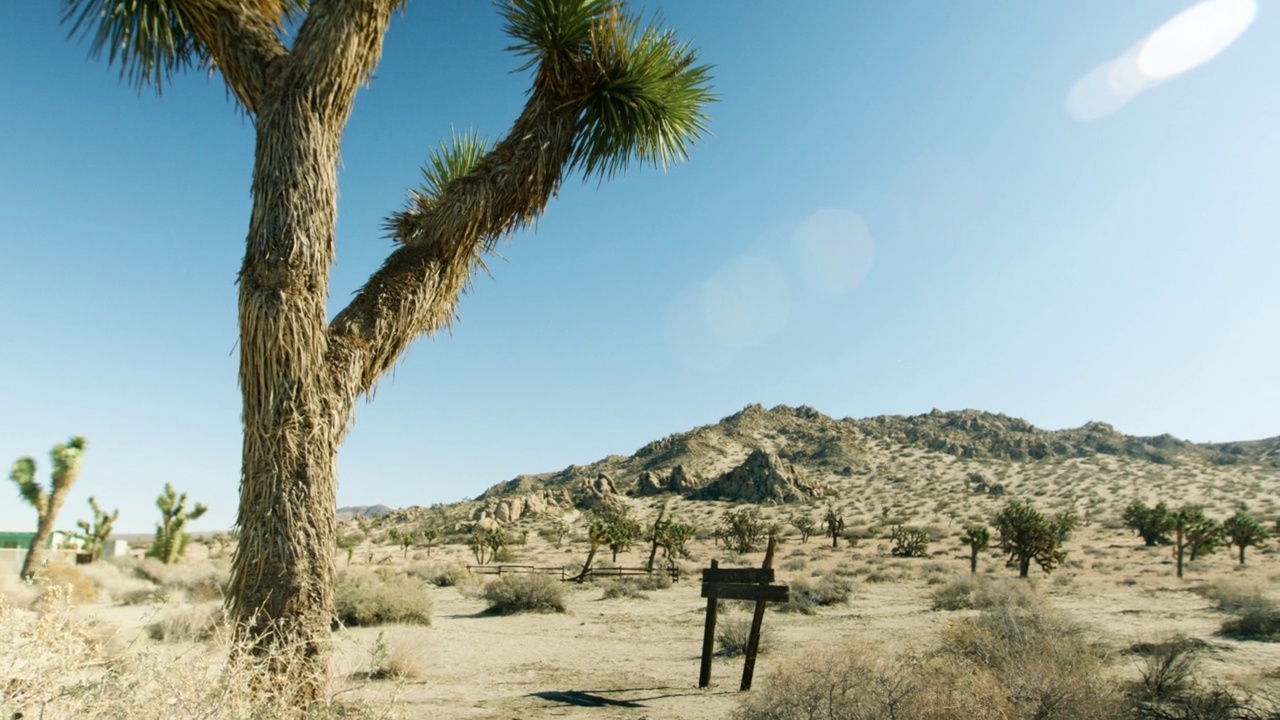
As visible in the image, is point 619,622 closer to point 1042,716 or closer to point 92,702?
point 1042,716

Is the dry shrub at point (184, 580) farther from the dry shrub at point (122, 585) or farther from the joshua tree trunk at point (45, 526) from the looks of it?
the joshua tree trunk at point (45, 526)

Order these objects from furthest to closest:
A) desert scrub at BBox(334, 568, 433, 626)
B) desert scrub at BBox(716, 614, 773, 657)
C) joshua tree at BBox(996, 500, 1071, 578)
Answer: joshua tree at BBox(996, 500, 1071, 578), desert scrub at BBox(334, 568, 433, 626), desert scrub at BBox(716, 614, 773, 657)

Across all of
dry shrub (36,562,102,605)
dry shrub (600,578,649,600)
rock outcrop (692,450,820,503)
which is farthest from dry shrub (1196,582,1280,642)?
rock outcrop (692,450,820,503)

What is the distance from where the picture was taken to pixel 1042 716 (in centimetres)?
508

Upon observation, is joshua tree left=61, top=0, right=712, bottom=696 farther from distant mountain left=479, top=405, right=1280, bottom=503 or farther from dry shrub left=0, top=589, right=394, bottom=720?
distant mountain left=479, top=405, right=1280, bottom=503

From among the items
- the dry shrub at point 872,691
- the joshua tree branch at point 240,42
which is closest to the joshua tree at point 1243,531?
the dry shrub at point 872,691

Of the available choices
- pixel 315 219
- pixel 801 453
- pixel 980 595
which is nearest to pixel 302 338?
pixel 315 219

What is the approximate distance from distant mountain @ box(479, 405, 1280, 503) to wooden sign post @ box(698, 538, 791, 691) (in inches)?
2281

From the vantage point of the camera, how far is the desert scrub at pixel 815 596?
17.5 m

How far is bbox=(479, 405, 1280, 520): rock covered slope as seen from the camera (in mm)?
64375

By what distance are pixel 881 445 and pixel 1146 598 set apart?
6173cm

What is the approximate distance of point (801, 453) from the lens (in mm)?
77500

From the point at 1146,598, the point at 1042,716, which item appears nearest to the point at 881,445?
the point at 1146,598

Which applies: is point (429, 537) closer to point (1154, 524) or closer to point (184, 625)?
point (184, 625)
